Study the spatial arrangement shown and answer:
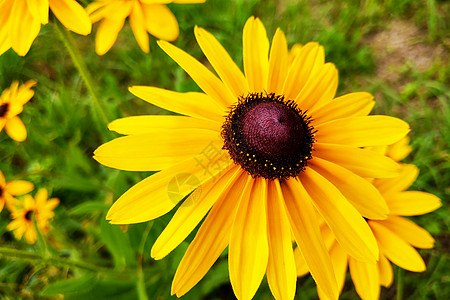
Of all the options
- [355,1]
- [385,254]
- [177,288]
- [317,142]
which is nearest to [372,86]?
[355,1]


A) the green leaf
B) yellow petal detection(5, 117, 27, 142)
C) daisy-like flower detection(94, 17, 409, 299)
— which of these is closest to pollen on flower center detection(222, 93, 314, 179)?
daisy-like flower detection(94, 17, 409, 299)

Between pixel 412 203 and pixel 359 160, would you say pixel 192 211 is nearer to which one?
pixel 359 160

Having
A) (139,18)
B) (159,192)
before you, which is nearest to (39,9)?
(139,18)

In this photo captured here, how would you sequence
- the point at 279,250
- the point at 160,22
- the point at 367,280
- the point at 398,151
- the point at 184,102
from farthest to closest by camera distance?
the point at 398,151 < the point at 367,280 < the point at 160,22 < the point at 184,102 < the point at 279,250

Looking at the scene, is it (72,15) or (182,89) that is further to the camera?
(182,89)

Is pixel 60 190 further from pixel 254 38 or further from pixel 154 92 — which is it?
pixel 254 38

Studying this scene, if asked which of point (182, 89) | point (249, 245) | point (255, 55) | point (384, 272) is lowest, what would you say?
point (384, 272)

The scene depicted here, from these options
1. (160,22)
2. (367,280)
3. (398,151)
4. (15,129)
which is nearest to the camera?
(160,22)
